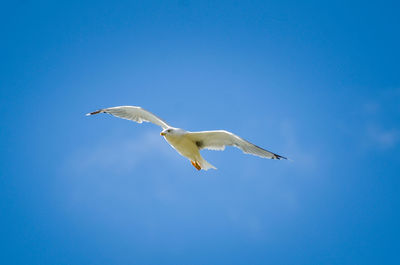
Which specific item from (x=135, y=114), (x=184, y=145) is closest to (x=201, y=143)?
(x=184, y=145)

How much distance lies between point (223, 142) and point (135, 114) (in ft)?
6.61

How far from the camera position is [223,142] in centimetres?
860

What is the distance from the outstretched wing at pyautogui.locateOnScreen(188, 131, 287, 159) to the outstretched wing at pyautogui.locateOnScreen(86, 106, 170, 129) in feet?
2.91

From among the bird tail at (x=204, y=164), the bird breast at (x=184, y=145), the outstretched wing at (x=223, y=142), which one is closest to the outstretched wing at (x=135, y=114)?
the bird breast at (x=184, y=145)

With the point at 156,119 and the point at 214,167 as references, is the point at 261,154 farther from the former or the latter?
the point at 156,119

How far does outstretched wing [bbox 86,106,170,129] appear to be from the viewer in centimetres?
917

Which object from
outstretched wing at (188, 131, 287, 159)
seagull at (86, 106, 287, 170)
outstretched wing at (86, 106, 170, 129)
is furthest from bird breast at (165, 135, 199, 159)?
outstretched wing at (86, 106, 170, 129)

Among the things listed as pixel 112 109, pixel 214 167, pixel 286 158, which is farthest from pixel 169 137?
pixel 286 158

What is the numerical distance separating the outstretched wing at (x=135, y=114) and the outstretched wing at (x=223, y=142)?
888 mm

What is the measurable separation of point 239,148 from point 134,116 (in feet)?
7.92

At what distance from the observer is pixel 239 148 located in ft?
27.4

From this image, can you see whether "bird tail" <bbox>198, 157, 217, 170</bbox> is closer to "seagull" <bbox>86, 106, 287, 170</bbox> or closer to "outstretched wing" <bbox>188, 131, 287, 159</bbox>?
"seagull" <bbox>86, 106, 287, 170</bbox>

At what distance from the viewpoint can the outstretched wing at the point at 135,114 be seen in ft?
30.1

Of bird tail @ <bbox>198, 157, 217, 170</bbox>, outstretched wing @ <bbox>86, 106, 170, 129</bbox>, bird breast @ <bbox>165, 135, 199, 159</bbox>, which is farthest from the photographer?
outstretched wing @ <bbox>86, 106, 170, 129</bbox>
